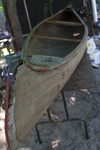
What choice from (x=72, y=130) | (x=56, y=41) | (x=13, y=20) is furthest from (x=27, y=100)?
(x=13, y=20)

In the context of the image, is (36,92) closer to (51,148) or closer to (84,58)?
(51,148)

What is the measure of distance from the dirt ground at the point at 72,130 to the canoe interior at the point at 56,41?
1103mm

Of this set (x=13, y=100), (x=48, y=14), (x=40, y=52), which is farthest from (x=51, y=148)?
(x=48, y=14)

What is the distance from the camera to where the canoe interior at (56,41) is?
3.40 meters

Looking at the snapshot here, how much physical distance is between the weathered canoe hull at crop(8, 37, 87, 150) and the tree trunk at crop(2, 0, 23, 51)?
391 cm

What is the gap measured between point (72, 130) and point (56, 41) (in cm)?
223

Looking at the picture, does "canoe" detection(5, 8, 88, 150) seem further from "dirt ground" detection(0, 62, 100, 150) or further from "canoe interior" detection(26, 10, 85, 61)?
"dirt ground" detection(0, 62, 100, 150)

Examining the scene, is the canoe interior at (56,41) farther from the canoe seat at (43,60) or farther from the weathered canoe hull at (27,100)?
the weathered canoe hull at (27,100)

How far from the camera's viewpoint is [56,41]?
4.05 meters

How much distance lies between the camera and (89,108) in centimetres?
321

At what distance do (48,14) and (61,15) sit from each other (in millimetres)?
2357

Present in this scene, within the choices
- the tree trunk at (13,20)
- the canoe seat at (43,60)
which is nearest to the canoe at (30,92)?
the canoe seat at (43,60)

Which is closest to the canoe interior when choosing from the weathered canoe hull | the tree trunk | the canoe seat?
the canoe seat

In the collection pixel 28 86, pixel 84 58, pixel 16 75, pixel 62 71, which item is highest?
pixel 16 75
